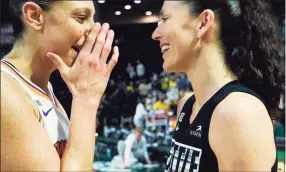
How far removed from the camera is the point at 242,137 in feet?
2.64

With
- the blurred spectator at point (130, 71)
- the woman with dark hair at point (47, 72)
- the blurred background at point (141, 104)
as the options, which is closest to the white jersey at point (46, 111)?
the woman with dark hair at point (47, 72)

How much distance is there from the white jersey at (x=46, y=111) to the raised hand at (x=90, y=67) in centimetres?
8

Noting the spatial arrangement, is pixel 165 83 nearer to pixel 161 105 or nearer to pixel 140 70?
pixel 161 105

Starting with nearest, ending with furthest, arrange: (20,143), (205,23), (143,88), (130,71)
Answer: (20,143) < (205,23) < (130,71) < (143,88)

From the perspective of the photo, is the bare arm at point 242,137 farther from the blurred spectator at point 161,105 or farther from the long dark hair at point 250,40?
the blurred spectator at point 161,105

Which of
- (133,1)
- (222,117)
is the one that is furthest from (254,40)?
(133,1)

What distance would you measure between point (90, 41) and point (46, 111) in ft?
0.61

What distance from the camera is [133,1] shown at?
2.31m

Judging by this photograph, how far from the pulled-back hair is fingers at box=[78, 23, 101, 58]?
0.33 feet

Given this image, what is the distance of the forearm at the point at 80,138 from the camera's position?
0.73m

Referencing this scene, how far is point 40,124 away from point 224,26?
50 centimetres

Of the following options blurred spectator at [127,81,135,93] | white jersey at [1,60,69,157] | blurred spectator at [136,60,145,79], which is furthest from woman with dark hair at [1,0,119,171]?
blurred spectator at [127,81,135,93]

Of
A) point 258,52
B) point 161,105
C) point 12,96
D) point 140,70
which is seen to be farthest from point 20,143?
point 161,105

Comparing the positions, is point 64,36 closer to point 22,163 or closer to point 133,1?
point 22,163
